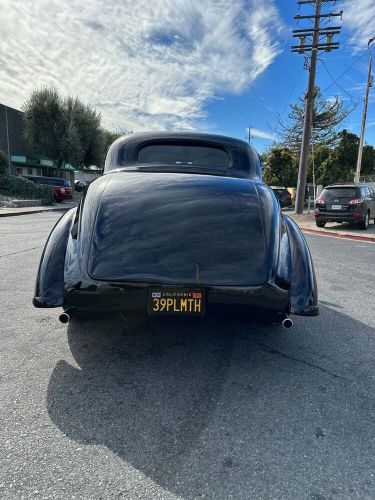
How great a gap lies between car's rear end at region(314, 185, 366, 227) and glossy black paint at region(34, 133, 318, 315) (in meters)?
10.6

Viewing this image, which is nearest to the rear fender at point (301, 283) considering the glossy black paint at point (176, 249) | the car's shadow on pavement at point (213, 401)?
the glossy black paint at point (176, 249)

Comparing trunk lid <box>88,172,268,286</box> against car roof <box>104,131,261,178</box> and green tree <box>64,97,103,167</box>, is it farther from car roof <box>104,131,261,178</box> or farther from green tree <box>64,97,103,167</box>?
green tree <box>64,97,103,167</box>

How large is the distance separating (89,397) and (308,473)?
1306 millimetres

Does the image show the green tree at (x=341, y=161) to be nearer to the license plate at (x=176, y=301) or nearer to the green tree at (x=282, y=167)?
the green tree at (x=282, y=167)

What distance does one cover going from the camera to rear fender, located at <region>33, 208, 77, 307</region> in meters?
2.52

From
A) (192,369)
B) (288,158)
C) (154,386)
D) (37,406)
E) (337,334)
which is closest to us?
(37,406)

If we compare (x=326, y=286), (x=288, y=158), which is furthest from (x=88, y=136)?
(x=326, y=286)

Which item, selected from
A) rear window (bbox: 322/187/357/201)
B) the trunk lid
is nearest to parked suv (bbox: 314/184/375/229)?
rear window (bbox: 322/187/357/201)

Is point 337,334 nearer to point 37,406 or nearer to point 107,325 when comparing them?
point 107,325

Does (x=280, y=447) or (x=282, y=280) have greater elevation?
(x=282, y=280)

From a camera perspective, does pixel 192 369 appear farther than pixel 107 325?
No

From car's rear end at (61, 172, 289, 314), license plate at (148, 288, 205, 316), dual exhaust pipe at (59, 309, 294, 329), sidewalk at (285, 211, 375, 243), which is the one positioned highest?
car's rear end at (61, 172, 289, 314)

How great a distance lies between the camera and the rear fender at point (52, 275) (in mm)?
2516

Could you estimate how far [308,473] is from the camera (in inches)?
68.1
